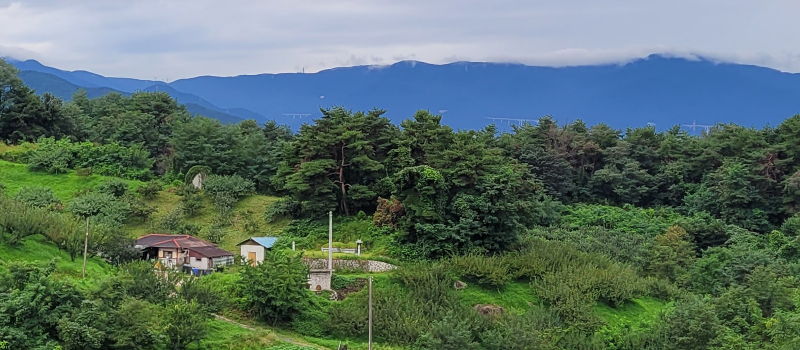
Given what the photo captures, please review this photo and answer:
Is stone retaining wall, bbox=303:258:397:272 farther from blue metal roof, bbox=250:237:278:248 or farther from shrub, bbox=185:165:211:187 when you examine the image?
shrub, bbox=185:165:211:187

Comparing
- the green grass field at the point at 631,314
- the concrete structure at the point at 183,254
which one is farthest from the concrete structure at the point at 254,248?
the green grass field at the point at 631,314

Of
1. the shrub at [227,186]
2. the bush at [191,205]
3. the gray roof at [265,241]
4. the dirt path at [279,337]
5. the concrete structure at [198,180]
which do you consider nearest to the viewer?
the dirt path at [279,337]

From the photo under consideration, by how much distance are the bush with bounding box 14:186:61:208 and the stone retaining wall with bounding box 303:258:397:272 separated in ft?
34.1

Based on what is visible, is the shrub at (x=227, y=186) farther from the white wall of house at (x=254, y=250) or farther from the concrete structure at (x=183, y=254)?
the concrete structure at (x=183, y=254)

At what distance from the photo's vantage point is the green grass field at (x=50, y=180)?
26578 millimetres

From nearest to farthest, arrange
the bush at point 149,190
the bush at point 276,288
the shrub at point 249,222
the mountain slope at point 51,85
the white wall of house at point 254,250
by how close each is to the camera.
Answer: the bush at point 276,288 < the white wall of house at point 254,250 < the shrub at point 249,222 < the bush at point 149,190 < the mountain slope at point 51,85

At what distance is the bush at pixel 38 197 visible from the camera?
2357 cm

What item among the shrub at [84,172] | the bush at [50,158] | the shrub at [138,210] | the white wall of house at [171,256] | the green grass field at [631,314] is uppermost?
the bush at [50,158]

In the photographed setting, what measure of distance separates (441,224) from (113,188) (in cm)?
1303

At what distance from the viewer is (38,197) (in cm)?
2408

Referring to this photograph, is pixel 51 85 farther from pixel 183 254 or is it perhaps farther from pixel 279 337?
pixel 279 337

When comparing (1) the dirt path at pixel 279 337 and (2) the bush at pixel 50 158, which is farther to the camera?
(2) the bush at pixel 50 158

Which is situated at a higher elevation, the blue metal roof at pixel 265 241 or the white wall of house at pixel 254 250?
the blue metal roof at pixel 265 241

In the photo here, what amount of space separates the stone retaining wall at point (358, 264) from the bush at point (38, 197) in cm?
1038
